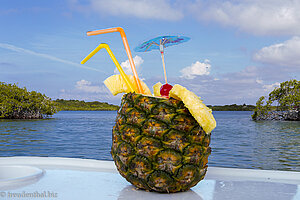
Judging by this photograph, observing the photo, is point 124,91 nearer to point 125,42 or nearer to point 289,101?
point 125,42

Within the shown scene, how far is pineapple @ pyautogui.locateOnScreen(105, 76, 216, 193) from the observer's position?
Result: 1.30m

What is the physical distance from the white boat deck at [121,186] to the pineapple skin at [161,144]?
82 mm

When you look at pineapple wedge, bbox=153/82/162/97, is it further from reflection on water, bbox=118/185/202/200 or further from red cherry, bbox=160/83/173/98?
reflection on water, bbox=118/185/202/200

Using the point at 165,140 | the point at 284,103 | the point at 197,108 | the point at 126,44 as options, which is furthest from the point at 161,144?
the point at 284,103

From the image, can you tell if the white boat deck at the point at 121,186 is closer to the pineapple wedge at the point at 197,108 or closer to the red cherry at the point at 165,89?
the pineapple wedge at the point at 197,108

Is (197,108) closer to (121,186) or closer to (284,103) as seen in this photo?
(121,186)

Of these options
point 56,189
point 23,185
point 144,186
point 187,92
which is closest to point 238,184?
point 144,186

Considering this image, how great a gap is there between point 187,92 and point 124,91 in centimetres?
37

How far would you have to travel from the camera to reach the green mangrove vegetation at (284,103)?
24.2 m

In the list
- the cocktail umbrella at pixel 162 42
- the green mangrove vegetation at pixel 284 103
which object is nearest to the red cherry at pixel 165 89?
the cocktail umbrella at pixel 162 42

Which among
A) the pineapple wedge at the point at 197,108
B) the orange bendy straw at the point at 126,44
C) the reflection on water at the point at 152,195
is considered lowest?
the reflection on water at the point at 152,195

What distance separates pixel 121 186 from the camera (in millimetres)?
1492

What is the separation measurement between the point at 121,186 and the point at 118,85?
499mm

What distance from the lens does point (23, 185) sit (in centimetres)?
151
